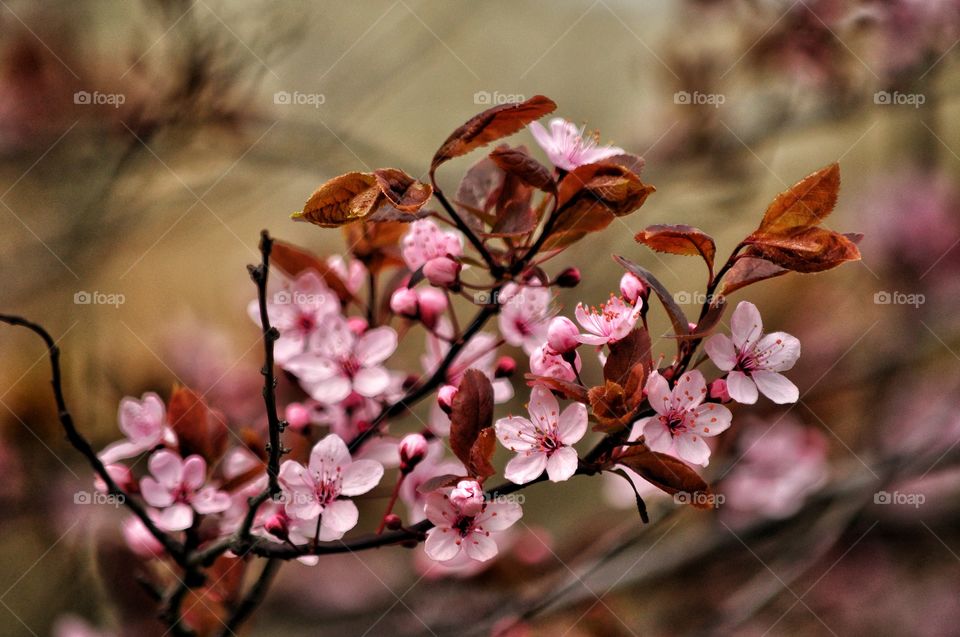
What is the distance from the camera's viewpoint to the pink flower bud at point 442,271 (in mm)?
1050

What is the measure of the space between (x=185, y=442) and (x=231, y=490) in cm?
9

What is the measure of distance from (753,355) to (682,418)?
124 mm

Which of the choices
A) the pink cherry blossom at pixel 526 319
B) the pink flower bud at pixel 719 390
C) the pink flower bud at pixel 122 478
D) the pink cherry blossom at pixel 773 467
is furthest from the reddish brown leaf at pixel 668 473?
the pink cherry blossom at pixel 773 467

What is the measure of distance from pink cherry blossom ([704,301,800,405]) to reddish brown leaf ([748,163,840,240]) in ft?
0.33

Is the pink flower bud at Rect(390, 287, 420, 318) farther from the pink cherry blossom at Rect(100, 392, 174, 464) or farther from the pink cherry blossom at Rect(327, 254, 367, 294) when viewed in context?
the pink cherry blossom at Rect(100, 392, 174, 464)

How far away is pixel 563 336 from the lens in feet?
3.08

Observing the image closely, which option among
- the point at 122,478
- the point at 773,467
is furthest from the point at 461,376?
the point at 773,467

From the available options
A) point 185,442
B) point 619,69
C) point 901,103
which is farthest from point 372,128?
point 185,442

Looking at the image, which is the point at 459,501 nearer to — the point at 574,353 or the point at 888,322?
the point at 574,353

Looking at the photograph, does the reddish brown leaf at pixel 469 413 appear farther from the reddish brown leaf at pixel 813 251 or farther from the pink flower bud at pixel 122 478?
the pink flower bud at pixel 122 478

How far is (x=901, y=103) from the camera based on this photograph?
2.23m

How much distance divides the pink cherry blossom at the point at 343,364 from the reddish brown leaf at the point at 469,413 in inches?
6.8

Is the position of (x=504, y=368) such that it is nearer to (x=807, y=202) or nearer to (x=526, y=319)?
(x=526, y=319)

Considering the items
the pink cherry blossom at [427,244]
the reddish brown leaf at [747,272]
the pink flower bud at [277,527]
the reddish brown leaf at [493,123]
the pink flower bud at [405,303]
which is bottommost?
the pink flower bud at [277,527]
